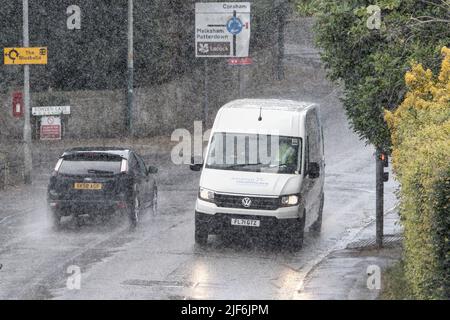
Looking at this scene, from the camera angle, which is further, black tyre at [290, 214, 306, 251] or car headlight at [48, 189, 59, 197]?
car headlight at [48, 189, 59, 197]

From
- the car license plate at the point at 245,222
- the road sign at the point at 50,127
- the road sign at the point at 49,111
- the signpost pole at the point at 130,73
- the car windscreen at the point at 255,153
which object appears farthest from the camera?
the signpost pole at the point at 130,73

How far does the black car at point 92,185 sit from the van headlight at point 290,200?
13.2 feet

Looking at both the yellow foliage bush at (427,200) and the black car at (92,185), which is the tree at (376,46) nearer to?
the yellow foliage bush at (427,200)

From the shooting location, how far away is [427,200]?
1202 centimetres

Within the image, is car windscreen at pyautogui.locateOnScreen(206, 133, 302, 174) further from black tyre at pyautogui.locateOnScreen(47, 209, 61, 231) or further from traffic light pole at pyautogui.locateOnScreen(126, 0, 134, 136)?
traffic light pole at pyautogui.locateOnScreen(126, 0, 134, 136)

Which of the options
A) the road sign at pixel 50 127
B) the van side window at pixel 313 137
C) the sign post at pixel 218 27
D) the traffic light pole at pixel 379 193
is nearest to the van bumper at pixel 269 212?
the traffic light pole at pixel 379 193

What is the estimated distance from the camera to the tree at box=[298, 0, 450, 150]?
18.9 metres

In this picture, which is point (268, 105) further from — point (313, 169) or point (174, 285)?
point (174, 285)

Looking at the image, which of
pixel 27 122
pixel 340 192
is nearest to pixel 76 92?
pixel 27 122

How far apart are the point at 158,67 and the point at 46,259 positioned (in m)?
26.9

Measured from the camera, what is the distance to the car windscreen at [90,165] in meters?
22.1

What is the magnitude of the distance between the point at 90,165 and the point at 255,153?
3693 mm

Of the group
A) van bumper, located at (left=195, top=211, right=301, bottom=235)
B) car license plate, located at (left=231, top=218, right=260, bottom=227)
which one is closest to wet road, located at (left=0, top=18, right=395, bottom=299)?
van bumper, located at (left=195, top=211, right=301, bottom=235)

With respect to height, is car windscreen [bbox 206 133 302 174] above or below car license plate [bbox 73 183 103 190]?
above
